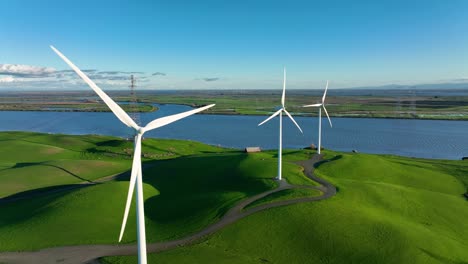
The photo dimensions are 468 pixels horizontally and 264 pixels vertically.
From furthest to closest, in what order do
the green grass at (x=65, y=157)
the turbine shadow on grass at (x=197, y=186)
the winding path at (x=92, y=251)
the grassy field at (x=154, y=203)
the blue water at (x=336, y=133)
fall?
1. the blue water at (x=336, y=133)
2. the green grass at (x=65, y=157)
3. the turbine shadow on grass at (x=197, y=186)
4. the grassy field at (x=154, y=203)
5. the winding path at (x=92, y=251)

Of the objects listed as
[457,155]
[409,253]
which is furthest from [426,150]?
[409,253]

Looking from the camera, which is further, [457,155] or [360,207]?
[457,155]

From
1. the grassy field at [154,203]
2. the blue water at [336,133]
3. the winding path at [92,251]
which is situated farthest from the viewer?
the blue water at [336,133]

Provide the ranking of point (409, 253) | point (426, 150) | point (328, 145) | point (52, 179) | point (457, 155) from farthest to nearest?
point (328, 145)
point (426, 150)
point (457, 155)
point (52, 179)
point (409, 253)

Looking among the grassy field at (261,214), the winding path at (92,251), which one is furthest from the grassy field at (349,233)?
the winding path at (92,251)

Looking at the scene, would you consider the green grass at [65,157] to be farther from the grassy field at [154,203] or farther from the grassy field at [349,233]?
the grassy field at [349,233]

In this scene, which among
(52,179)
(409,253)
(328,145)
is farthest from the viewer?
(328,145)

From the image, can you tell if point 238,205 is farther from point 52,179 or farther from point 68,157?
point 68,157
